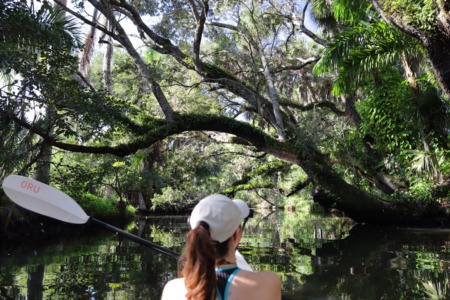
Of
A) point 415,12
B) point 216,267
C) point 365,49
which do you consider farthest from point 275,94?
point 216,267

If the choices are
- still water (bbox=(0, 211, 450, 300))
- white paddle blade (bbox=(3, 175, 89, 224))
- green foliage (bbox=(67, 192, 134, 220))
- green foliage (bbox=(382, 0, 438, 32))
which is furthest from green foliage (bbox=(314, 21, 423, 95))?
white paddle blade (bbox=(3, 175, 89, 224))

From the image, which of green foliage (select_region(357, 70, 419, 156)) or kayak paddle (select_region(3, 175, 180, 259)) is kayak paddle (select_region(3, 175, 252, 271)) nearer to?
kayak paddle (select_region(3, 175, 180, 259))

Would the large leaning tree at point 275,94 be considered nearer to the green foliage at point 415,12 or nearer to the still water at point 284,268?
the green foliage at point 415,12

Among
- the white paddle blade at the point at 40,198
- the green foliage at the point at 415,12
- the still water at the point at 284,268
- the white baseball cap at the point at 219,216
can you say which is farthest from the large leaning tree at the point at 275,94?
the white baseball cap at the point at 219,216

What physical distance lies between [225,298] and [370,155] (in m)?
13.6

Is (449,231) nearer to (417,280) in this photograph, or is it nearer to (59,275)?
(417,280)

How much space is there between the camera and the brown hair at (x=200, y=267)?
4.83ft

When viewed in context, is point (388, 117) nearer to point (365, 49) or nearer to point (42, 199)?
point (365, 49)

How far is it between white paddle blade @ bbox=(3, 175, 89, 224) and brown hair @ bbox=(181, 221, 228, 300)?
6.72ft

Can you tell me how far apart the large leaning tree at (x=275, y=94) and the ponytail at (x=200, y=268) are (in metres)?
5.93

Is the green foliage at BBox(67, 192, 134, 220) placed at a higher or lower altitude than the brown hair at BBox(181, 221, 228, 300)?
higher

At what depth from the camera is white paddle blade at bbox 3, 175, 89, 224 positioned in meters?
3.17

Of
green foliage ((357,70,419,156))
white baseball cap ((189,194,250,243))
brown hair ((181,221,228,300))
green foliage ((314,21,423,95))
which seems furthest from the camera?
green foliage ((357,70,419,156))

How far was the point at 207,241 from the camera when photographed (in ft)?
4.99
